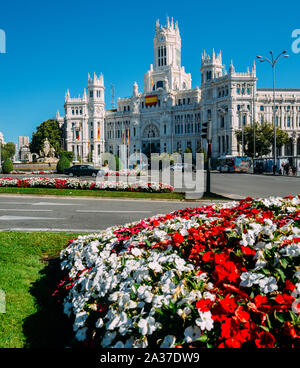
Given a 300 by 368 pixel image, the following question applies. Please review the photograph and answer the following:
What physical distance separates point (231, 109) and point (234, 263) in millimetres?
80034

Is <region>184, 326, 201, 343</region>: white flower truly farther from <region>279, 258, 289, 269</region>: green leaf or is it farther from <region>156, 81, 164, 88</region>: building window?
<region>156, 81, 164, 88</region>: building window

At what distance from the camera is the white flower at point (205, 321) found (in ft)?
7.86

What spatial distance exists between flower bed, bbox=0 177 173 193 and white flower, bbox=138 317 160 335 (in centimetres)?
1727

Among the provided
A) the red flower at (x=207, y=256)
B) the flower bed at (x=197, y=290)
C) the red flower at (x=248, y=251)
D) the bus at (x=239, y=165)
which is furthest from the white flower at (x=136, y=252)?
the bus at (x=239, y=165)

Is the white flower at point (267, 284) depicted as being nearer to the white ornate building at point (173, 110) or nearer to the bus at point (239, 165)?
the bus at point (239, 165)

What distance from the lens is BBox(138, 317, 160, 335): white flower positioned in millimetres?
2532

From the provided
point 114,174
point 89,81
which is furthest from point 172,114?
point 114,174

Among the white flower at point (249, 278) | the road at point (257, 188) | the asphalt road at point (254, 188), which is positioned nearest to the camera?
the white flower at point (249, 278)

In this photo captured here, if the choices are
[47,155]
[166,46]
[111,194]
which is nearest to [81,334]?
[111,194]

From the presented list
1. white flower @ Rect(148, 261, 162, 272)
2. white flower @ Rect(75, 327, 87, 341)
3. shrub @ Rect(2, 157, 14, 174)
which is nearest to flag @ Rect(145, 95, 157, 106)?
shrub @ Rect(2, 157, 14, 174)

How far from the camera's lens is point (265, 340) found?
2320 mm

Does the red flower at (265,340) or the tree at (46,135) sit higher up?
the tree at (46,135)

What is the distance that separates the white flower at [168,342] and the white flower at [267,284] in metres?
0.80

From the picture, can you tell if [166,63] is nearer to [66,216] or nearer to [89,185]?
[89,185]
